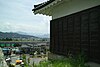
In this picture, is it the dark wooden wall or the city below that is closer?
the dark wooden wall

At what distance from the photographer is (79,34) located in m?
5.87

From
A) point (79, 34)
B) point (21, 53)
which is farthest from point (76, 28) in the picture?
point (21, 53)

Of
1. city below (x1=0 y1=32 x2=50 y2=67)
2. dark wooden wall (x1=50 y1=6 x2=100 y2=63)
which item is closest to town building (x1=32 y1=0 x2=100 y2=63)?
dark wooden wall (x1=50 y1=6 x2=100 y2=63)

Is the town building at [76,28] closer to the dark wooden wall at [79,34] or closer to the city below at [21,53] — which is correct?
the dark wooden wall at [79,34]

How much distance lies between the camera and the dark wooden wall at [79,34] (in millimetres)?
5074

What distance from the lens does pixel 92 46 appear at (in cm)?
520

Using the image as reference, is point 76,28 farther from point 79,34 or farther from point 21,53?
point 21,53

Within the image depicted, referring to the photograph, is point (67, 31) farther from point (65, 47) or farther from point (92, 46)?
point (92, 46)

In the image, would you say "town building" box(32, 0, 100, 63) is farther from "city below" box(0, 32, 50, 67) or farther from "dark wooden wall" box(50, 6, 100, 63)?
"city below" box(0, 32, 50, 67)

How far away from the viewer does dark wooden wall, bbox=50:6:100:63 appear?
507 cm

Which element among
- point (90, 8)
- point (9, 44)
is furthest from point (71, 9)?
point (9, 44)

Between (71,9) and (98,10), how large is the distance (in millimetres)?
1747

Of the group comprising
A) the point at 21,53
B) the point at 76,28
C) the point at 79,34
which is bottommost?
the point at 21,53

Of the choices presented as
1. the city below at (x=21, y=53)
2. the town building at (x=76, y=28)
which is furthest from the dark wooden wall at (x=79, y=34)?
the city below at (x=21, y=53)
